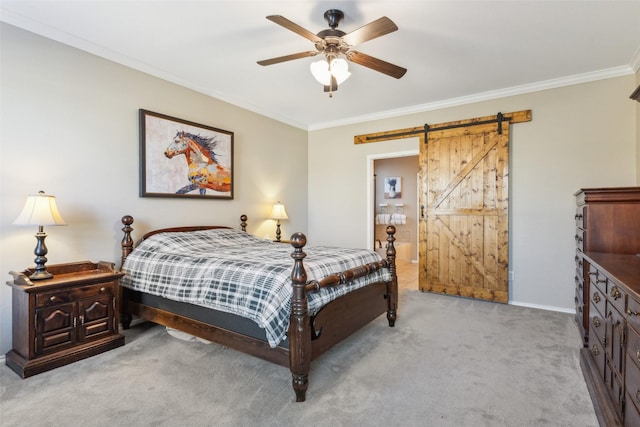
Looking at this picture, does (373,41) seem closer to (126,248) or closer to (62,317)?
(126,248)

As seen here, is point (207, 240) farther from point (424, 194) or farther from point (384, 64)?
point (424, 194)

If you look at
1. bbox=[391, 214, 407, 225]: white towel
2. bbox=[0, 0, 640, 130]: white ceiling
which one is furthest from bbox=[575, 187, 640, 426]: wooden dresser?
bbox=[391, 214, 407, 225]: white towel

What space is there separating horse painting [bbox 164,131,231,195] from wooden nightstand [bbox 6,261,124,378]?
1347 millimetres

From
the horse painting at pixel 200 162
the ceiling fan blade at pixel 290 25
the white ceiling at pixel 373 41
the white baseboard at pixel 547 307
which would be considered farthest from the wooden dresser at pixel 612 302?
the horse painting at pixel 200 162

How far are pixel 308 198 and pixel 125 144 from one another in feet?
10.1

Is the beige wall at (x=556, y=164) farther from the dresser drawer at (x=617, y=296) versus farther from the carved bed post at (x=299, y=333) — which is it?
the carved bed post at (x=299, y=333)

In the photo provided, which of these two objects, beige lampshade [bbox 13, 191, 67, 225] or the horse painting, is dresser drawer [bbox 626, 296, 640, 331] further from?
the horse painting

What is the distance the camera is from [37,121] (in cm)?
264

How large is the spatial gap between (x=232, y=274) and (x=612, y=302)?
2232 mm

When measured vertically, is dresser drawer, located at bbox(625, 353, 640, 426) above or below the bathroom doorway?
below

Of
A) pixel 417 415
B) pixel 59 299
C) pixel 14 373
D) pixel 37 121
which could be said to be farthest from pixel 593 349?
pixel 37 121

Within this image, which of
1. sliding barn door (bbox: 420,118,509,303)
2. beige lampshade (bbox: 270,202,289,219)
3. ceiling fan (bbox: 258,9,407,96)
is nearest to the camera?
ceiling fan (bbox: 258,9,407,96)

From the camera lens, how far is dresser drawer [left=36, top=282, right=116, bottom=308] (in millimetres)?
2312

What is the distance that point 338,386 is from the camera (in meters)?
2.15
